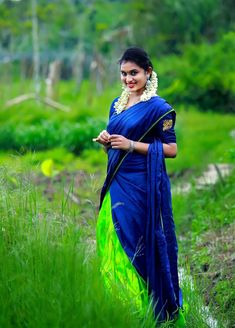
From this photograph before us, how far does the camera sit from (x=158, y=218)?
17.1 feet

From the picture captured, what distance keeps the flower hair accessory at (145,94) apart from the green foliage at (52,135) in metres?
10.6

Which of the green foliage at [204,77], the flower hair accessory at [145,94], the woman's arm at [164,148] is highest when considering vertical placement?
the green foliage at [204,77]

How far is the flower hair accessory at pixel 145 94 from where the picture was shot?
5.29m

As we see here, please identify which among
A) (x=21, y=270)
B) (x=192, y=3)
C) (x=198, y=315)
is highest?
(x=192, y=3)

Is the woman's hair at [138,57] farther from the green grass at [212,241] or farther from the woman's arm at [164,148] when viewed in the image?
the green grass at [212,241]

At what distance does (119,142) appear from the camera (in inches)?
202

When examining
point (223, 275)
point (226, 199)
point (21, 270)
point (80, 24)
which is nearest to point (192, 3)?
point (80, 24)

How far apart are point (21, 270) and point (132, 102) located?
57.7 inches

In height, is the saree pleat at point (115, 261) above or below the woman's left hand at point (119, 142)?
below

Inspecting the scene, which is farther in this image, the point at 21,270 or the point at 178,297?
the point at 178,297

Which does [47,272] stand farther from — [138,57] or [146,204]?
[138,57]

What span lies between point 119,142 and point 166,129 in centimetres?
33

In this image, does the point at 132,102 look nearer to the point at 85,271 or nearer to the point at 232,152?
the point at 85,271

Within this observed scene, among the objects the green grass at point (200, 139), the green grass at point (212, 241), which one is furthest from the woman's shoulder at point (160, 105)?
the green grass at point (200, 139)
